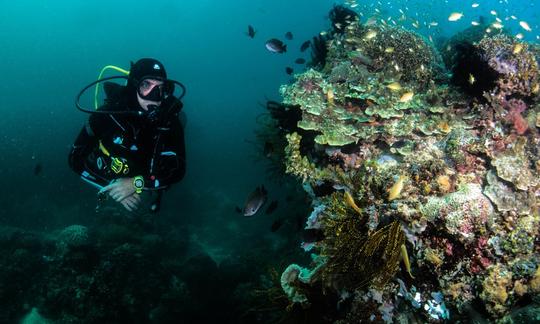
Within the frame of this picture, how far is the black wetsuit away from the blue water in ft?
10.8

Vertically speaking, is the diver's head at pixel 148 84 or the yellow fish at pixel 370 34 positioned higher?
the yellow fish at pixel 370 34

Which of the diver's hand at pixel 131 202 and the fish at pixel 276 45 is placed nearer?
the diver's hand at pixel 131 202

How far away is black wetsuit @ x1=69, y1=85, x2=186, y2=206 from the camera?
15.8 feet

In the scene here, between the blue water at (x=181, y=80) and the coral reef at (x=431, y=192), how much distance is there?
3624 mm

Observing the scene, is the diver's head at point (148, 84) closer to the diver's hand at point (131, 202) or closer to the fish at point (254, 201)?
the diver's hand at point (131, 202)

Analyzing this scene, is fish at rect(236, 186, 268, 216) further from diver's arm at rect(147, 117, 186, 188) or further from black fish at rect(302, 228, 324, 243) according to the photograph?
black fish at rect(302, 228, 324, 243)

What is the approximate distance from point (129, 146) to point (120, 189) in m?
0.70

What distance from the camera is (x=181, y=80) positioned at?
76.7m

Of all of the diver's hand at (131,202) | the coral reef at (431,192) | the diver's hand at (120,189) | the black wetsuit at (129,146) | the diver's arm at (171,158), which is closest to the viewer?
the coral reef at (431,192)

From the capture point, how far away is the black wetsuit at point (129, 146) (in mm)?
4801

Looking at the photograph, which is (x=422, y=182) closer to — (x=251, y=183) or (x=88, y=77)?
(x=251, y=183)

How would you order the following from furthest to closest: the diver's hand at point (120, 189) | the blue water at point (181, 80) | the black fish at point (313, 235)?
the blue water at point (181, 80) → the diver's hand at point (120, 189) → the black fish at point (313, 235)

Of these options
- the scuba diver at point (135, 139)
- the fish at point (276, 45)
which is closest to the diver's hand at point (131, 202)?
the scuba diver at point (135, 139)

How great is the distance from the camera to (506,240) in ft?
9.50
